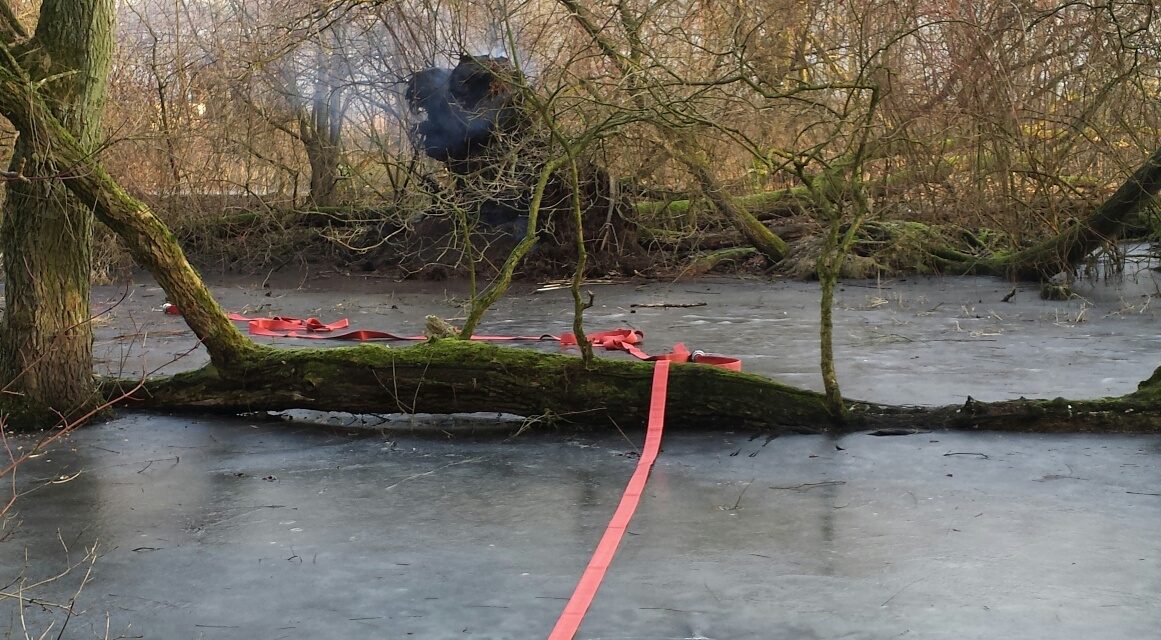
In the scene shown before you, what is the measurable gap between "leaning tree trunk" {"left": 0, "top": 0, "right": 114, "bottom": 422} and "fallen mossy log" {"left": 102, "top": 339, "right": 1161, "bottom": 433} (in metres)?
0.40

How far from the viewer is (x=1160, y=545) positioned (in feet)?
14.5

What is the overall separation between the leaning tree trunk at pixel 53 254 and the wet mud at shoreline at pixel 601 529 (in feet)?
1.49

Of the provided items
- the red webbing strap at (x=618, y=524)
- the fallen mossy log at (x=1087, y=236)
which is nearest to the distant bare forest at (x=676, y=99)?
the fallen mossy log at (x=1087, y=236)

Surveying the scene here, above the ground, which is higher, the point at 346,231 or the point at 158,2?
the point at 158,2

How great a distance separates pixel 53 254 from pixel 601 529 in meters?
4.05

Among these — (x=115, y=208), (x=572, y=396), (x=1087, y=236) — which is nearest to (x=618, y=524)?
(x=572, y=396)

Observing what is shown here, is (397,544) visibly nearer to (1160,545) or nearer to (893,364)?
(1160,545)

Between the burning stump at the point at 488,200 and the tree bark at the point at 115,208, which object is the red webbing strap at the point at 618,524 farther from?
the burning stump at the point at 488,200

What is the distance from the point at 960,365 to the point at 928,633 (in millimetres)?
5165

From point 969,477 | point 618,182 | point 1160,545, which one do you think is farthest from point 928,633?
point 618,182

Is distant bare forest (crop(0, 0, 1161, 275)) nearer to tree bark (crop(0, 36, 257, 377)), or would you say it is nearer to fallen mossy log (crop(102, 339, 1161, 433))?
tree bark (crop(0, 36, 257, 377))

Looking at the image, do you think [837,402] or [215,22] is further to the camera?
[215,22]

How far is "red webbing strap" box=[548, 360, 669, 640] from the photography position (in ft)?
12.4

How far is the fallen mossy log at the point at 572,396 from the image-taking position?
6297 millimetres
